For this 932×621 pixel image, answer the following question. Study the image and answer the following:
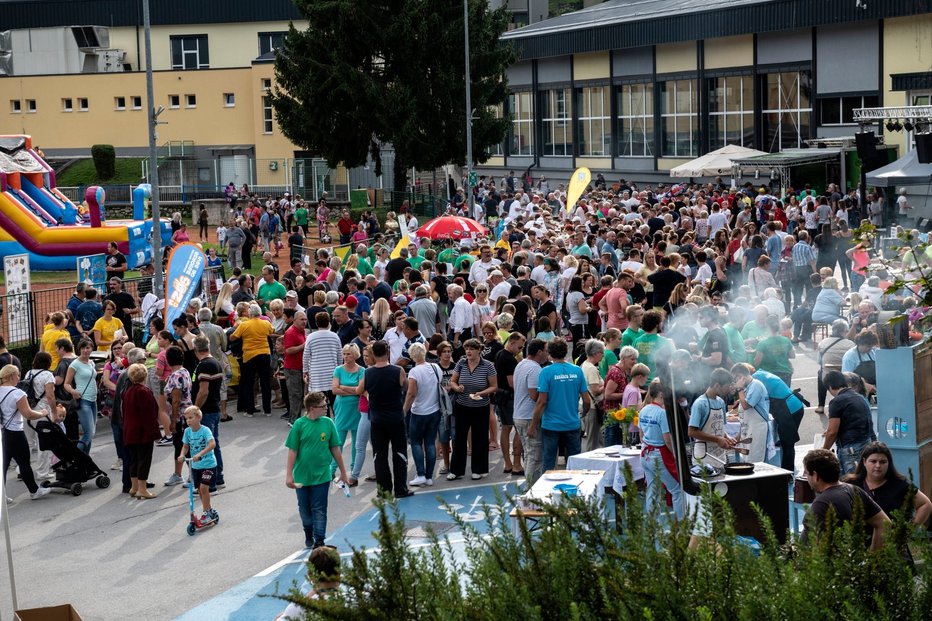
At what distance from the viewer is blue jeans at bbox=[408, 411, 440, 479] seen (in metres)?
13.4

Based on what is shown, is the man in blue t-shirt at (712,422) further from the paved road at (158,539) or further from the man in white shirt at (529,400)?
the paved road at (158,539)

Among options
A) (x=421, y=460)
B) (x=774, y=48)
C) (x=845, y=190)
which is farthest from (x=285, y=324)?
(x=774, y=48)

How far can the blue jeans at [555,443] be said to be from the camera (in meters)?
12.5

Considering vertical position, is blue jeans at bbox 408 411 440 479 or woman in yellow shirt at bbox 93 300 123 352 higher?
woman in yellow shirt at bbox 93 300 123 352

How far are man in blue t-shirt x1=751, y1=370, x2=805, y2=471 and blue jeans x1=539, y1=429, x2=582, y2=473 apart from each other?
6.25 feet

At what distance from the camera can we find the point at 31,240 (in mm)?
32594

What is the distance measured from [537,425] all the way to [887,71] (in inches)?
1165

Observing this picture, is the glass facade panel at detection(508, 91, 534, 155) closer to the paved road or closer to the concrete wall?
the concrete wall

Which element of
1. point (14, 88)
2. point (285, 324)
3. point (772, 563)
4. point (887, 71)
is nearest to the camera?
point (772, 563)

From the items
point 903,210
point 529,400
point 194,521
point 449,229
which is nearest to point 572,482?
point 529,400

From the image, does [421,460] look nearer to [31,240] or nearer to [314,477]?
[314,477]

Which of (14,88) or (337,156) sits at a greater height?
(14,88)

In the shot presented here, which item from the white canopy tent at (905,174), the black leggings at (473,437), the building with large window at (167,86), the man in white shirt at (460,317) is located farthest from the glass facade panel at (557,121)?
the black leggings at (473,437)

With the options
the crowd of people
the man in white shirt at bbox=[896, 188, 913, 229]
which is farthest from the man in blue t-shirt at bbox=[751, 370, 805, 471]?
the man in white shirt at bbox=[896, 188, 913, 229]
